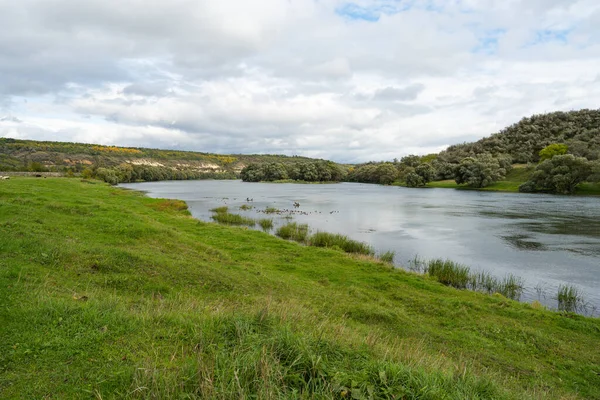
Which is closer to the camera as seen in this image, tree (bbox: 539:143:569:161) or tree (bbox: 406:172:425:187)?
tree (bbox: 539:143:569:161)

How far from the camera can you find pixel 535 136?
133 m

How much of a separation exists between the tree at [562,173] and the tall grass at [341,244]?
6939 cm

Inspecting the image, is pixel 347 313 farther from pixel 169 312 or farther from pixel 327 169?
pixel 327 169

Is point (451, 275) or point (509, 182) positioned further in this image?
point (509, 182)

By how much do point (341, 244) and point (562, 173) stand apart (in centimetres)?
7244

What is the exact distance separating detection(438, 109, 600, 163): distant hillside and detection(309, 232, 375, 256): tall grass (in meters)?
110

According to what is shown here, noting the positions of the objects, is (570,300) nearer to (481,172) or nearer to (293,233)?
(293,233)

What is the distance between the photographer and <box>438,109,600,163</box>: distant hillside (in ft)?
402

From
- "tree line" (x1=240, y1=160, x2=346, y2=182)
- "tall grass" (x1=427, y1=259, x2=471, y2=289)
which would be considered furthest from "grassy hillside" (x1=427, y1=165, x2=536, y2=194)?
"tall grass" (x1=427, y1=259, x2=471, y2=289)

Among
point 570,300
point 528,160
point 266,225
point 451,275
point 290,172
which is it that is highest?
point 528,160

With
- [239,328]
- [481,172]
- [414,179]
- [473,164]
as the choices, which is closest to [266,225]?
[239,328]

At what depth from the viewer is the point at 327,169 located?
6093 inches

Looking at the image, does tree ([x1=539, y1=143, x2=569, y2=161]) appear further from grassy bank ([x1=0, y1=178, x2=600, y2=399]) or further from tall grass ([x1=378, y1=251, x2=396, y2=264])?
grassy bank ([x1=0, y1=178, x2=600, y2=399])

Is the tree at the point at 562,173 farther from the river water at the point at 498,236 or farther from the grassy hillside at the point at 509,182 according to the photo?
the river water at the point at 498,236
